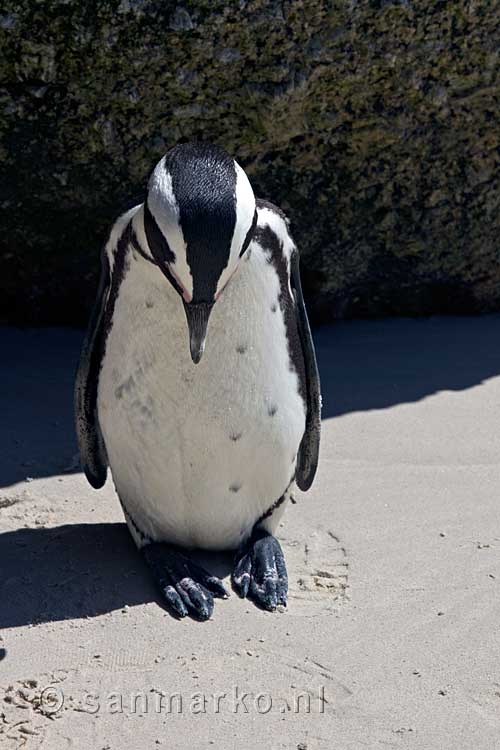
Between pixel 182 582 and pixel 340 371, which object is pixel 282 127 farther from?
pixel 182 582

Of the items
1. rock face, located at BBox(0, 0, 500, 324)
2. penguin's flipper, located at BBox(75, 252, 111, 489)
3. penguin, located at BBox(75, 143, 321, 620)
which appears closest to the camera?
penguin, located at BBox(75, 143, 321, 620)

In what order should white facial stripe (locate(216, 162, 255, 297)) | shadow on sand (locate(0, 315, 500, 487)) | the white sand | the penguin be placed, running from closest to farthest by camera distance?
the white sand, white facial stripe (locate(216, 162, 255, 297)), the penguin, shadow on sand (locate(0, 315, 500, 487))

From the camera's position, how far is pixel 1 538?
11.6 feet

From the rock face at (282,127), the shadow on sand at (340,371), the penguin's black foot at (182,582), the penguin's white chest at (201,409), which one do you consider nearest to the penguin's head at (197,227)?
the penguin's white chest at (201,409)

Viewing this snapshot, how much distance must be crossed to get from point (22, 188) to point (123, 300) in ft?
5.00

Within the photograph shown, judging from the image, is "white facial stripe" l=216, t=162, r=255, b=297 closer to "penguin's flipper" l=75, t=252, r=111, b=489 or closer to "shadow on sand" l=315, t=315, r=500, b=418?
"penguin's flipper" l=75, t=252, r=111, b=489

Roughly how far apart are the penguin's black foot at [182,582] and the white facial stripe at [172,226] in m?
0.83

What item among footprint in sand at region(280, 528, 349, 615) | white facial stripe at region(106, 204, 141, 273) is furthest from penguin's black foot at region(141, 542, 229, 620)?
white facial stripe at region(106, 204, 141, 273)

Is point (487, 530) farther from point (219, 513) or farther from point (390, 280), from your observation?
point (390, 280)

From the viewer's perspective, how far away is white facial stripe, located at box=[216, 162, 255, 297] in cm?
282

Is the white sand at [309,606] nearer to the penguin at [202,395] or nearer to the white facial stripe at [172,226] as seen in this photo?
the penguin at [202,395]

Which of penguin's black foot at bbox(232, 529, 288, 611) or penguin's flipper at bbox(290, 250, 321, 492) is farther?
penguin's flipper at bbox(290, 250, 321, 492)

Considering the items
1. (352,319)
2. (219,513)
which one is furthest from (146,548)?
(352,319)

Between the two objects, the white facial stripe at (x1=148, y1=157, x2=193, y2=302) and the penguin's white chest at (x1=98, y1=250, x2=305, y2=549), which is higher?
the white facial stripe at (x1=148, y1=157, x2=193, y2=302)
